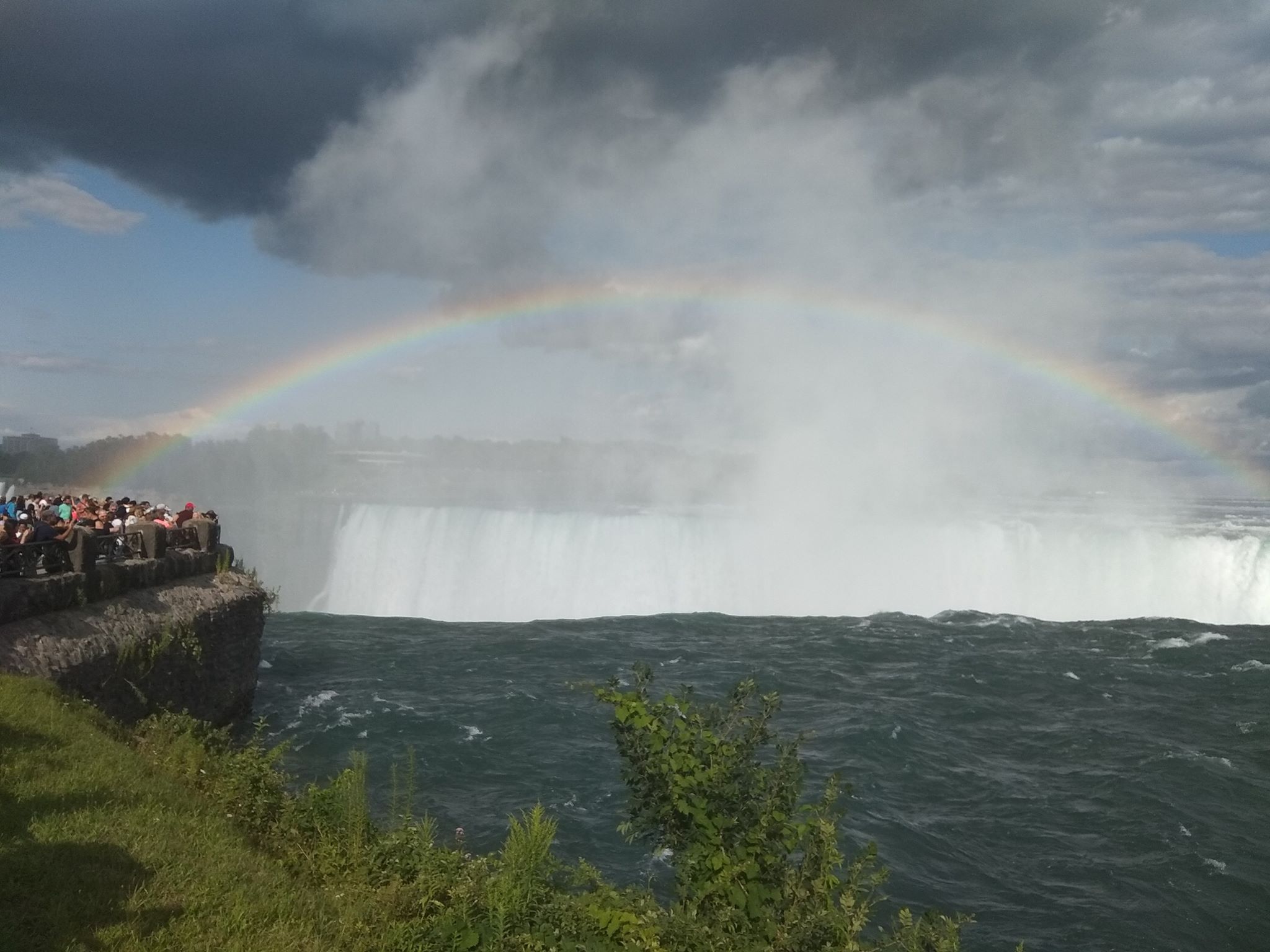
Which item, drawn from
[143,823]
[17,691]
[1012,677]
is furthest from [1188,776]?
[17,691]

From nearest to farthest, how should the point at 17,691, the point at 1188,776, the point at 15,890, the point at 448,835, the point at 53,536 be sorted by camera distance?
the point at 15,890 → the point at 17,691 → the point at 448,835 → the point at 53,536 → the point at 1188,776

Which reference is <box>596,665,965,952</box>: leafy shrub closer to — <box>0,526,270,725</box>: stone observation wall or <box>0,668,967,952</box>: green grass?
<box>0,668,967,952</box>: green grass

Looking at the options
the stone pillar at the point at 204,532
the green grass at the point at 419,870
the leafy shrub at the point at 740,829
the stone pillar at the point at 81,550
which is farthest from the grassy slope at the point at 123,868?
the stone pillar at the point at 204,532

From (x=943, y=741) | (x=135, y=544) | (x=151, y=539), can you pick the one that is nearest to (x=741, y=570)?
(x=943, y=741)

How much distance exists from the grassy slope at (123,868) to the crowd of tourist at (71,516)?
5.59 m

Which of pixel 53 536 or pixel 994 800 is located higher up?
pixel 53 536

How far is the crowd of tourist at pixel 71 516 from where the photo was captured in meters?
12.1

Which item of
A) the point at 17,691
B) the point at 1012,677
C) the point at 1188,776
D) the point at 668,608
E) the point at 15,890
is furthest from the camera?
the point at 668,608

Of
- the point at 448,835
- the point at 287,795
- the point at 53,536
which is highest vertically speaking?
the point at 53,536

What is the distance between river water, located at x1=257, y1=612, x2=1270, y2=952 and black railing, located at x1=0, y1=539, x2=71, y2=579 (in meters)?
4.08

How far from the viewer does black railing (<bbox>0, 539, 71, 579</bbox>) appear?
10.4 m

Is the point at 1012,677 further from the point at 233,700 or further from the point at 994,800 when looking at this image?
the point at 233,700

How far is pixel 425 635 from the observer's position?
26.5 m

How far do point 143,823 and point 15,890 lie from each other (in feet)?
4.55
